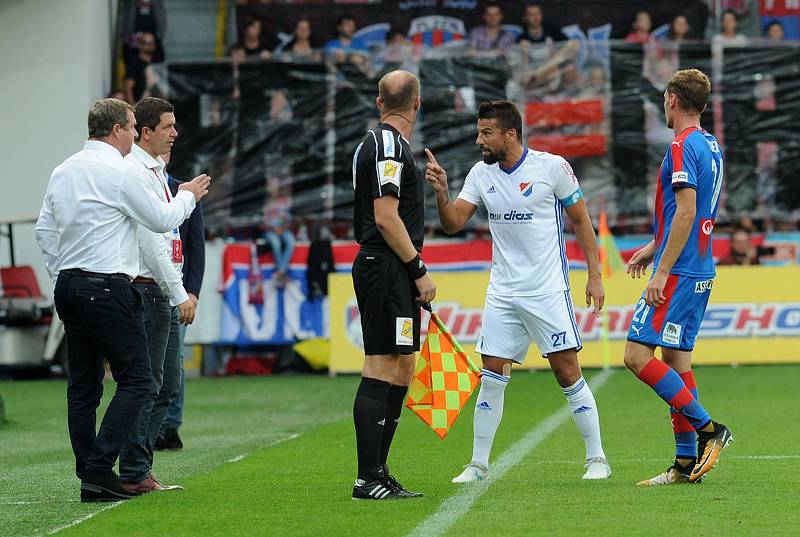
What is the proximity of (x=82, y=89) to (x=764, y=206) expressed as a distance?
10199 millimetres

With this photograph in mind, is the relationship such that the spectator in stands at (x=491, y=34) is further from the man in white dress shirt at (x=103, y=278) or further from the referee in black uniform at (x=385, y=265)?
the referee in black uniform at (x=385, y=265)

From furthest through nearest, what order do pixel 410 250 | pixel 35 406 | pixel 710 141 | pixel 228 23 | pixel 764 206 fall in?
pixel 228 23, pixel 764 206, pixel 35 406, pixel 710 141, pixel 410 250

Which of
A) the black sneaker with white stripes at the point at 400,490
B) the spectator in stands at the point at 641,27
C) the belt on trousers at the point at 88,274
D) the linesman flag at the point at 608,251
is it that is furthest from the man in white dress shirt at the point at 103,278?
the spectator in stands at the point at 641,27

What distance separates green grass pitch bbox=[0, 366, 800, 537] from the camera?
6.28 m

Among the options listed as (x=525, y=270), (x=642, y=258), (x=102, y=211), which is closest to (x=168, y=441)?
(x=102, y=211)

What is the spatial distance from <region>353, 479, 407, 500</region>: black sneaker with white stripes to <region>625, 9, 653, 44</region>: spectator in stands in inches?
612

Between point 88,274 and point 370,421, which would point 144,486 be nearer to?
point 88,274

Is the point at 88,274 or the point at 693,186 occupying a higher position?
the point at 693,186

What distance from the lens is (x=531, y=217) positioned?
24.9 feet

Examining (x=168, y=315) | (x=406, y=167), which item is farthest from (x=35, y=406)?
(x=406, y=167)

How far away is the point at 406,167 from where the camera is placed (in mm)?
6969

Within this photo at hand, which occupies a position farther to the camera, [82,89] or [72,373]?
[82,89]

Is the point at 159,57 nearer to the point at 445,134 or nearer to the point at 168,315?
the point at 445,134

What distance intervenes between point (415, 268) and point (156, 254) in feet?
5.73
